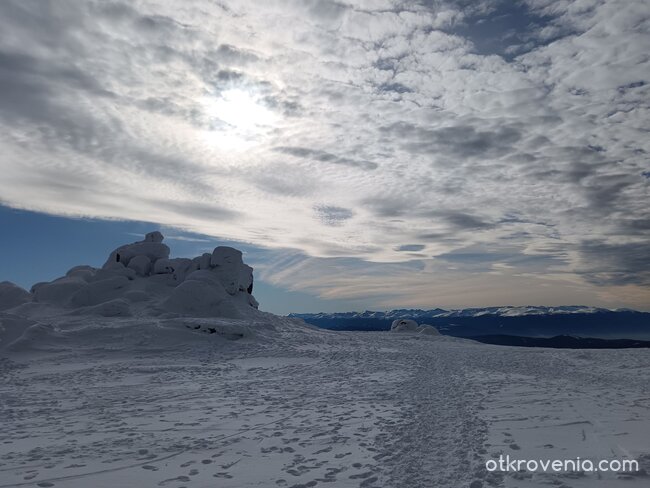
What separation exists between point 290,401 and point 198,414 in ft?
11.2

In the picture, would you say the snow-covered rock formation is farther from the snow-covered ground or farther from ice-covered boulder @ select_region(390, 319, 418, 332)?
ice-covered boulder @ select_region(390, 319, 418, 332)

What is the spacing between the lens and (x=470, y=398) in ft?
51.5

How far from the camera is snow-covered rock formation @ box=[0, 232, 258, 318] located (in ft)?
132

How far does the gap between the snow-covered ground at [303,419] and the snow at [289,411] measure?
6cm

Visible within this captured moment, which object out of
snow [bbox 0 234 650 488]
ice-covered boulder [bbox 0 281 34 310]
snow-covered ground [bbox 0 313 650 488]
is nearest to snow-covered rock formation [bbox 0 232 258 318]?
ice-covered boulder [bbox 0 281 34 310]

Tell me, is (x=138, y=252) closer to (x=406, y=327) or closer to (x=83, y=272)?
(x=83, y=272)

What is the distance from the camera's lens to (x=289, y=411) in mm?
14180

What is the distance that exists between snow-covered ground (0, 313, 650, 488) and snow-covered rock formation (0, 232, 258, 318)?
43.7ft

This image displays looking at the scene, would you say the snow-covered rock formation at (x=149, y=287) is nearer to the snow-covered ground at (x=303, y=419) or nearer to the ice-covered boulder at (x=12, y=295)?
the ice-covered boulder at (x=12, y=295)

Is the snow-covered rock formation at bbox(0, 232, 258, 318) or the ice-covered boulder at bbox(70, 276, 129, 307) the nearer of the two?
the snow-covered rock formation at bbox(0, 232, 258, 318)

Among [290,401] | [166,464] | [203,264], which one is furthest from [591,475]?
[203,264]

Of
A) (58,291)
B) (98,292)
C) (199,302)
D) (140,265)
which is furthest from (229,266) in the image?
(58,291)

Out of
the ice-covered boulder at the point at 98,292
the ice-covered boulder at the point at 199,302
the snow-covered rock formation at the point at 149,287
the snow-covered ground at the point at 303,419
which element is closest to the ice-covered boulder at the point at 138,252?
the snow-covered rock formation at the point at 149,287

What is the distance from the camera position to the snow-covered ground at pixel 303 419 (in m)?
8.89
